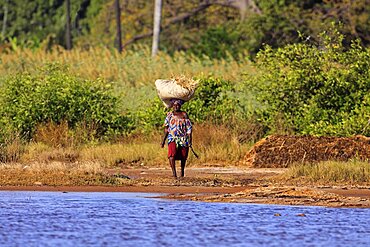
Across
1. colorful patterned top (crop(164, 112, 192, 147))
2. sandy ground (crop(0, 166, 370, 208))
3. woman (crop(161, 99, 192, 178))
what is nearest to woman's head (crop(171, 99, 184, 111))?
woman (crop(161, 99, 192, 178))

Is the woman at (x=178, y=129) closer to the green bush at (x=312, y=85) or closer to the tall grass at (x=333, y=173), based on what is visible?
the tall grass at (x=333, y=173)

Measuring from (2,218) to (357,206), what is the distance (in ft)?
15.8

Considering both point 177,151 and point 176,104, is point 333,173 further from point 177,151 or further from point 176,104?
point 176,104

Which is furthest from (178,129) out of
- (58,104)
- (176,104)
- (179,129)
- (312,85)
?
(58,104)

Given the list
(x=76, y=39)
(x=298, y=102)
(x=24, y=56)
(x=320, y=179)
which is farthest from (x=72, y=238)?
(x=76, y=39)

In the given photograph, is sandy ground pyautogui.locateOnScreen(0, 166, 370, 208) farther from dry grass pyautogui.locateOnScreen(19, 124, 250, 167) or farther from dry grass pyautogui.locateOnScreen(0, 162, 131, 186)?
dry grass pyautogui.locateOnScreen(19, 124, 250, 167)

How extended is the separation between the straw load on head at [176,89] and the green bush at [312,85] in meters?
5.58

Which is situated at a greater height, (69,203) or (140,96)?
(140,96)

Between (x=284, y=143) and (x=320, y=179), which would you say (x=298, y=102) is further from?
(x=320, y=179)

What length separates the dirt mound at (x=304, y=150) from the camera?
66.0ft

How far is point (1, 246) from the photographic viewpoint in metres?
11.7

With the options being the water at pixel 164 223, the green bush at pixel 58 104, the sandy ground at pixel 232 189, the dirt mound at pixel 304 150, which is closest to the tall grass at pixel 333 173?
the sandy ground at pixel 232 189

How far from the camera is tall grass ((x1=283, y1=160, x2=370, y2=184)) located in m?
17.3

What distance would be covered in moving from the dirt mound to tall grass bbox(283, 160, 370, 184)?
79.6 inches
